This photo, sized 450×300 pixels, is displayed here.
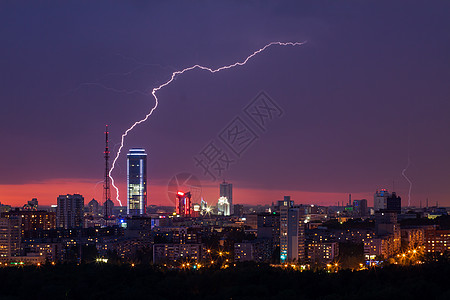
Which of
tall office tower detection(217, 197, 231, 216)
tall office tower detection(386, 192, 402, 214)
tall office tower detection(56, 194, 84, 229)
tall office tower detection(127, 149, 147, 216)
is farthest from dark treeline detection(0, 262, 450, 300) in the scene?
tall office tower detection(217, 197, 231, 216)

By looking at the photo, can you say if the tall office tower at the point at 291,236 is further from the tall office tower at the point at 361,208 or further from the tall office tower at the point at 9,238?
the tall office tower at the point at 361,208

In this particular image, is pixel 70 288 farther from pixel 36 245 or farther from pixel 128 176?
pixel 128 176

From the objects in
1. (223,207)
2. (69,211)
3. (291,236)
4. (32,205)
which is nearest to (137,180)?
(223,207)

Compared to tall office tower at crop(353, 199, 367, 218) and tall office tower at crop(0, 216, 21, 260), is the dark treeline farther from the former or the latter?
tall office tower at crop(353, 199, 367, 218)

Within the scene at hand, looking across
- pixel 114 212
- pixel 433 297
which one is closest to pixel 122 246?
pixel 433 297

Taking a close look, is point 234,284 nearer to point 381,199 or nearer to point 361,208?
point 381,199

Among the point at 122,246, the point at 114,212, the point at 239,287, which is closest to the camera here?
the point at 239,287

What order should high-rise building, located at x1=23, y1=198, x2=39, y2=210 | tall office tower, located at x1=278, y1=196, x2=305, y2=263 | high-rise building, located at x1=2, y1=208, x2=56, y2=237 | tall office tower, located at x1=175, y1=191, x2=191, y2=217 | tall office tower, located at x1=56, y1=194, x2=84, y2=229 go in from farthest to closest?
tall office tower, located at x1=175, y1=191, x2=191, y2=217 < high-rise building, located at x1=23, y1=198, x2=39, y2=210 < tall office tower, located at x1=56, y1=194, x2=84, y2=229 < high-rise building, located at x1=2, y1=208, x2=56, y2=237 < tall office tower, located at x1=278, y1=196, x2=305, y2=263
